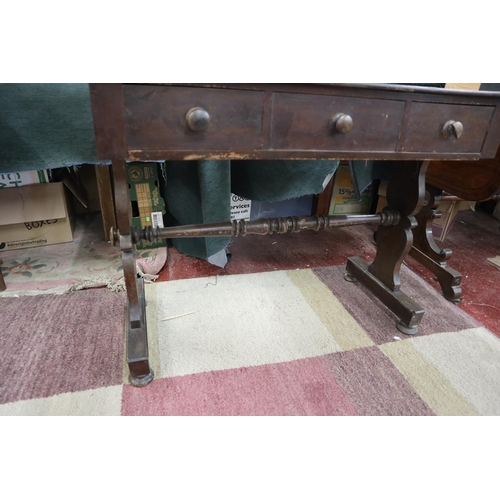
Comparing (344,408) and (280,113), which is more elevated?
(280,113)

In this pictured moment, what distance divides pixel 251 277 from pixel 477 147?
825 mm

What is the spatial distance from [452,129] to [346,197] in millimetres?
950

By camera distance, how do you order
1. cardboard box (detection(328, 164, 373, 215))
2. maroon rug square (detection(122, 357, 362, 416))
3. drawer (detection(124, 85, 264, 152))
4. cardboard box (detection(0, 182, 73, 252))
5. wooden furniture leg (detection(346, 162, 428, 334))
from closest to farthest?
drawer (detection(124, 85, 264, 152)), maroon rug square (detection(122, 357, 362, 416)), wooden furniture leg (detection(346, 162, 428, 334)), cardboard box (detection(0, 182, 73, 252)), cardboard box (detection(328, 164, 373, 215))

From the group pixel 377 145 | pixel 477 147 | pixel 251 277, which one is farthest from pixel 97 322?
pixel 477 147

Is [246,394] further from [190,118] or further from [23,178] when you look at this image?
[23,178]

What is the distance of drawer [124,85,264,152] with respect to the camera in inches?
26.3

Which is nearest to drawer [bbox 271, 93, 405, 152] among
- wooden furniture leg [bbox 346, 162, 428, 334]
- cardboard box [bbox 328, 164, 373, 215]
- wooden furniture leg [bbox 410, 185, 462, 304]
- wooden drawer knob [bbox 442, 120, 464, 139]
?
wooden drawer knob [bbox 442, 120, 464, 139]

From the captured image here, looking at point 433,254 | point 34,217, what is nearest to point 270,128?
point 433,254

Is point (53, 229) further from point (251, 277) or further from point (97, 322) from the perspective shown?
point (251, 277)

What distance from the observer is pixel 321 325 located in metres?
1.08

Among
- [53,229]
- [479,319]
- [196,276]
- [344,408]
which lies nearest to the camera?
[344,408]

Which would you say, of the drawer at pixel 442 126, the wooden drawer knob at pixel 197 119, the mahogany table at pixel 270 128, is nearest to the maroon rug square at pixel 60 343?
the mahogany table at pixel 270 128

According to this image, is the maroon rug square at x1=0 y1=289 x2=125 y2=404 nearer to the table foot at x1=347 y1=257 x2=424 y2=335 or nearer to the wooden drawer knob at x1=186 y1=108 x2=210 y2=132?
the wooden drawer knob at x1=186 y1=108 x2=210 y2=132

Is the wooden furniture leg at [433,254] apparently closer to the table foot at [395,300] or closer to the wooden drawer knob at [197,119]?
the table foot at [395,300]
